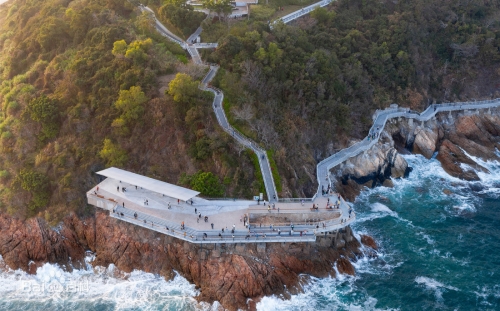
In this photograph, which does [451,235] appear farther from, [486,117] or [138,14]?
[138,14]

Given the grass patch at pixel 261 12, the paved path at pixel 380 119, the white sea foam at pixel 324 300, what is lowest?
the white sea foam at pixel 324 300

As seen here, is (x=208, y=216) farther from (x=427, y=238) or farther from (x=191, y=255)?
(x=427, y=238)

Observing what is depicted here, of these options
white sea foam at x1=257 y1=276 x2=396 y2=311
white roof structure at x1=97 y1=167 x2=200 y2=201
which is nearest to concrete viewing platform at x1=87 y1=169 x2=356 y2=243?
white roof structure at x1=97 y1=167 x2=200 y2=201

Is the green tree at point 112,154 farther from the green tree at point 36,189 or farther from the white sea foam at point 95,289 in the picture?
the white sea foam at point 95,289

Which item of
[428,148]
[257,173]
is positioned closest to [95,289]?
[257,173]

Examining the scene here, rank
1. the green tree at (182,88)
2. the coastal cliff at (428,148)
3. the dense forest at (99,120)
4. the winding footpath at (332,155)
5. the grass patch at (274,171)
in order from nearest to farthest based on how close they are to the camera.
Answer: the grass patch at (274,171)
the dense forest at (99,120)
the winding footpath at (332,155)
the green tree at (182,88)
the coastal cliff at (428,148)

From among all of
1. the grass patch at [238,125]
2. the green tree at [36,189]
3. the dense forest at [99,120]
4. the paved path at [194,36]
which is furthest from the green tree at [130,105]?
the paved path at [194,36]

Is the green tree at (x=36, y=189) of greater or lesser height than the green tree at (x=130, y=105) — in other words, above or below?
below

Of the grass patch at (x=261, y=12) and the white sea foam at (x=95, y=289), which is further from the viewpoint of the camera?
the grass patch at (x=261, y=12)
